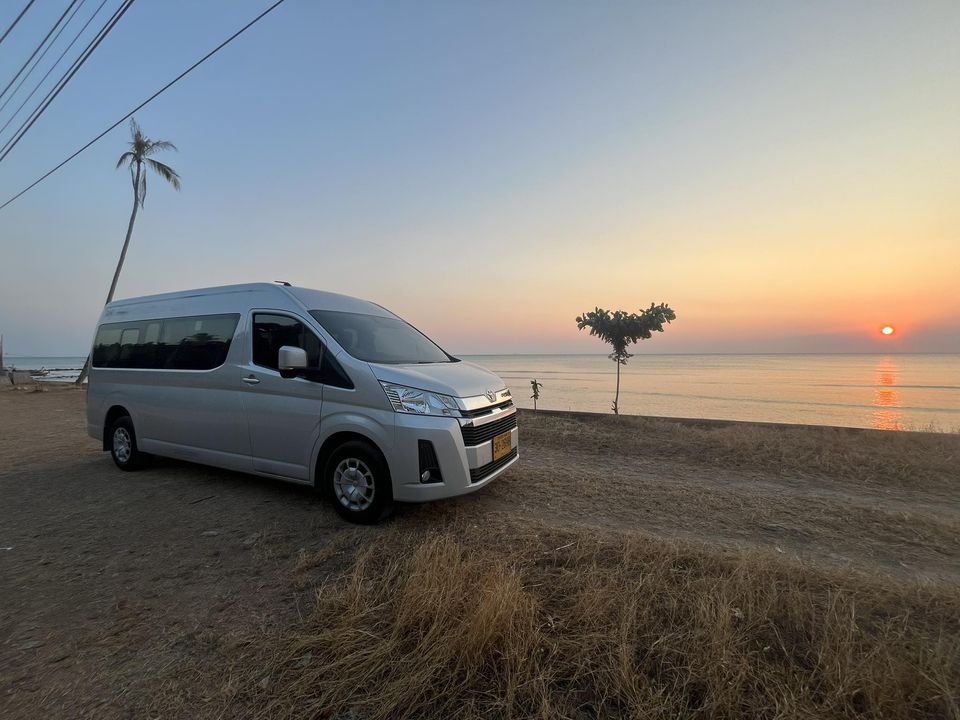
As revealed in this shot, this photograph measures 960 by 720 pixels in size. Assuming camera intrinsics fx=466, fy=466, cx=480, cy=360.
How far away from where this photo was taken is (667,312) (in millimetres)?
11773

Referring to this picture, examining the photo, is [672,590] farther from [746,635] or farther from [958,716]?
[958,716]

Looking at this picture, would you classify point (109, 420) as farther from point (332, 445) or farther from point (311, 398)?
point (332, 445)

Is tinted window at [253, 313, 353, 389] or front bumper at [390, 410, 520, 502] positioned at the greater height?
tinted window at [253, 313, 353, 389]

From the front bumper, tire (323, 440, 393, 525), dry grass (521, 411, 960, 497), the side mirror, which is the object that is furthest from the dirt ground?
the side mirror

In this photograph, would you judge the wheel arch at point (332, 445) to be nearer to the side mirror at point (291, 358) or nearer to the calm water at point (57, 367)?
the side mirror at point (291, 358)

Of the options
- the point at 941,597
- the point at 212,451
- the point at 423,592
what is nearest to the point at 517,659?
the point at 423,592

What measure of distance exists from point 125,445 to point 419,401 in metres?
4.84

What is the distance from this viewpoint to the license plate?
432cm

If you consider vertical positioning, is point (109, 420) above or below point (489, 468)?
above

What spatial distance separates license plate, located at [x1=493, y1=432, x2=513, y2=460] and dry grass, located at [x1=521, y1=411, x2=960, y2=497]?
2.78m

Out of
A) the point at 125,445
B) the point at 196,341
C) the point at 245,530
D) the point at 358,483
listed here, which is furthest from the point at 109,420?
the point at 358,483

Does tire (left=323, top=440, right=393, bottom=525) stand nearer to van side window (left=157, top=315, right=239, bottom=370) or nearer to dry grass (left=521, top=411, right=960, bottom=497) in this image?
van side window (left=157, top=315, right=239, bottom=370)

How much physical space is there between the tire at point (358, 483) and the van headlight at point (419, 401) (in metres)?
0.47

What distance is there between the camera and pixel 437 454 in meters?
3.81
